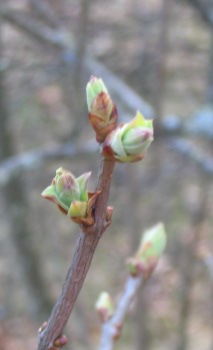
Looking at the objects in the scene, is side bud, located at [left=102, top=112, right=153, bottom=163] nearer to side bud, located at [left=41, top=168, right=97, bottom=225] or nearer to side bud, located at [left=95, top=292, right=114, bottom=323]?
side bud, located at [left=41, top=168, right=97, bottom=225]

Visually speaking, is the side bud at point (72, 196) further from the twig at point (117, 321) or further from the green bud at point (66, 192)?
the twig at point (117, 321)

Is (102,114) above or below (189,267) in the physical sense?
below

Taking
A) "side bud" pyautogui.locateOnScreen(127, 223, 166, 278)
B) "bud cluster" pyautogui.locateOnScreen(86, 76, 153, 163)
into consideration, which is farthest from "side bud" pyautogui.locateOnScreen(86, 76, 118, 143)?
"side bud" pyautogui.locateOnScreen(127, 223, 166, 278)

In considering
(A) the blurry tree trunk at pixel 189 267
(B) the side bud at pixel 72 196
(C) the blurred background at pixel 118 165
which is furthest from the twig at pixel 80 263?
(A) the blurry tree trunk at pixel 189 267

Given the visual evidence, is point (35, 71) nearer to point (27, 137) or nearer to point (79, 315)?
point (79, 315)

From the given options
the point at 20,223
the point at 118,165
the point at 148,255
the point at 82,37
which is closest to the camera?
the point at 148,255

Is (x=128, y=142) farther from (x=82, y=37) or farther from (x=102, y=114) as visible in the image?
(x=82, y=37)

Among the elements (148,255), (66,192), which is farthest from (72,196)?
(148,255)

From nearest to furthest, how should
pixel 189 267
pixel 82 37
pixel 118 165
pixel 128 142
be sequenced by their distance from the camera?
pixel 128 142 < pixel 82 37 < pixel 189 267 < pixel 118 165
